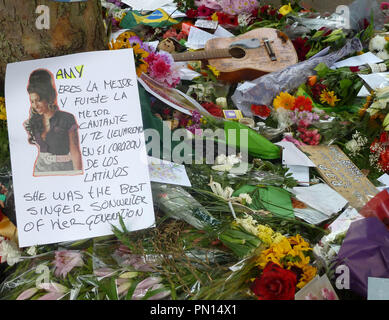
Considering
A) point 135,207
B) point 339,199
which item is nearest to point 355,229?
point 339,199

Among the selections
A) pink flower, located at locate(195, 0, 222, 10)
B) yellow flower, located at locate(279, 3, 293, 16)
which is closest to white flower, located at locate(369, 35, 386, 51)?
yellow flower, located at locate(279, 3, 293, 16)

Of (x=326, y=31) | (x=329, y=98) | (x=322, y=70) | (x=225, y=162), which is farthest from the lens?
(x=326, y=31)

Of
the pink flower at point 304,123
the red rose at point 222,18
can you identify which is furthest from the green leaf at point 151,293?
the red rose at point 222,18

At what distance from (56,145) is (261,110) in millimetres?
1385

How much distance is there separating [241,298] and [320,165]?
3.04 ft

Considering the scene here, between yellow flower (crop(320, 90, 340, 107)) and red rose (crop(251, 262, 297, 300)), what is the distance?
157 cm

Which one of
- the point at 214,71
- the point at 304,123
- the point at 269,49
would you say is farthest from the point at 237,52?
the point at 304,123

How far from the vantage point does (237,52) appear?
2.80 m

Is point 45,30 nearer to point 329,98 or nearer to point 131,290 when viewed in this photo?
point 131,290

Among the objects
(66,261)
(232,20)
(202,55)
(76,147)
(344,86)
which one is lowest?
(66,261)

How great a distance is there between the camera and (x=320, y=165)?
1.84 metres

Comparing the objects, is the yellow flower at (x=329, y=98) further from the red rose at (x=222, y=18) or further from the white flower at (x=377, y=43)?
the red rose at (x=222, y=18)

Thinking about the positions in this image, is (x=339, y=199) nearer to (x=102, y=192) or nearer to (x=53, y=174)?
(x=102, y=192)

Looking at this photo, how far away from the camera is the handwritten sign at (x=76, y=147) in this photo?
4.05ft
